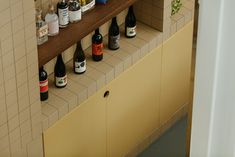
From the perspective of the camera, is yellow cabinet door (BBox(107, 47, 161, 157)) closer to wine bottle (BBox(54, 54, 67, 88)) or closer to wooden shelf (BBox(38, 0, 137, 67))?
wine bottle (BBox(54, 54, 67, 88))

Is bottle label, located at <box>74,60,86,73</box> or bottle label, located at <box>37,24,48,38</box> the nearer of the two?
bottle label, located at <box>37,24,48,38</box>

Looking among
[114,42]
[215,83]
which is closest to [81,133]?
[114,42]

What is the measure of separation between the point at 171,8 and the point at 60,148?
1258 millimetres

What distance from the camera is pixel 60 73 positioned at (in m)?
3.98

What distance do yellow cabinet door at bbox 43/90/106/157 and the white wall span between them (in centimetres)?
134

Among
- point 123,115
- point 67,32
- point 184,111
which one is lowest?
point 184,111

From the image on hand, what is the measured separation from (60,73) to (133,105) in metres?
0.70

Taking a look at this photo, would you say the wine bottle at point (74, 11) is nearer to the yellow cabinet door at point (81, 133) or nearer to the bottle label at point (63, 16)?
the bottle label at point (63, 16)

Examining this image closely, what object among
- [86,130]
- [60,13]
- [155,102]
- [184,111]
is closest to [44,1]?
[60,13]

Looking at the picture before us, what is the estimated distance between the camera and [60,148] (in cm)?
396

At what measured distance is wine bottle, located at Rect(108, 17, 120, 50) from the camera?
14.0 feet

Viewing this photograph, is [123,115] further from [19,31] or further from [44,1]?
[19,31]

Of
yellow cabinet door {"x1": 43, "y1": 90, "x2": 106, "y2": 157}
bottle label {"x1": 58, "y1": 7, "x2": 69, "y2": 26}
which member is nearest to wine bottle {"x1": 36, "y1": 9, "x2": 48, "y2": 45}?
bottle label {"x1": 58, "y1": 7, "x2": 69, "y2": 26}

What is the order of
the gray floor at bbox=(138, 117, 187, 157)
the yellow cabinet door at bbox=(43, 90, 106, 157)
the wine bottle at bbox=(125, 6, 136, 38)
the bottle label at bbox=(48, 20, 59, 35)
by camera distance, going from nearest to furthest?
the bottle label at bbox=(48, 20, 59, 35) → the yellow cabinet door at bbox=(43, 90, 106, 157) → the wine bottle at bbox=(125, 6, 136, 38) → the gray floor at bbox=(138, 117, 187, 157)
